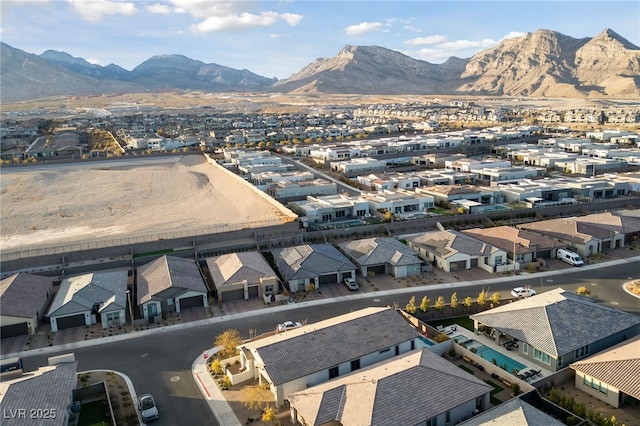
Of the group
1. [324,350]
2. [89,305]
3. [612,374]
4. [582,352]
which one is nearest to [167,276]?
[89,305]

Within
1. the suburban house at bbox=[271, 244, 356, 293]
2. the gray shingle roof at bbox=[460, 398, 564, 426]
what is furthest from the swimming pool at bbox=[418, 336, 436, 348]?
the suburban house at bbox=[271, 244, 356, 293]

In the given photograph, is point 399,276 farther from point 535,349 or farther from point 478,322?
point 535,349

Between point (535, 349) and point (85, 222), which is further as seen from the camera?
point (85, 222)

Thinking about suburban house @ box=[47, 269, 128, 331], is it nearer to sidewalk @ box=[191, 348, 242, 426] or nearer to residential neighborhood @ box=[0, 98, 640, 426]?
residential neighborhood @ box=[0, 98, 640, 426]

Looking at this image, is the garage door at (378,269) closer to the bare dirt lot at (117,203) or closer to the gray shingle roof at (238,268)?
the gray shingle roof at (238,268)

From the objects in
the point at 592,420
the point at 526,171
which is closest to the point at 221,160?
the point at 526,171

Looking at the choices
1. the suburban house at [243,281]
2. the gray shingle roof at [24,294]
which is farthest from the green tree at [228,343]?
the gray shingle roof at [24,294]
